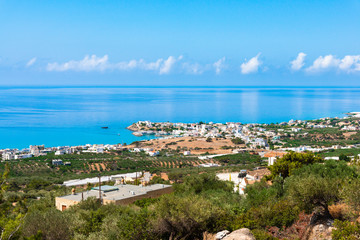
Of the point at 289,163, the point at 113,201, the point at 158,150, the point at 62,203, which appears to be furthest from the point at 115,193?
the point at 158,150

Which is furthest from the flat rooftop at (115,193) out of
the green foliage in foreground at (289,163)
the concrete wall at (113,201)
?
the green foliage in foreground at (289,163)

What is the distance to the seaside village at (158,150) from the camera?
50.1 ft

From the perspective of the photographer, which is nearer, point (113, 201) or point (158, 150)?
point (113, 201)

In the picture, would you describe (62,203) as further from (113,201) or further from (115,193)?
(113,201)

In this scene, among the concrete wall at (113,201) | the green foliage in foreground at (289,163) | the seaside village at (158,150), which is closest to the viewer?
the concrete wall at (113,201)

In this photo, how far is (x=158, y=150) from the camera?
48.0 meters

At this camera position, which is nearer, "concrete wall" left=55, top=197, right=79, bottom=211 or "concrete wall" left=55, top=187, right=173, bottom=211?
"concrete wall" left=55, top=187, right=173, bottom=211

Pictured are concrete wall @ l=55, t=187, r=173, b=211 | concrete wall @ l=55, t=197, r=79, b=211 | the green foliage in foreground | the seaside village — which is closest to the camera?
concrete wall @ l=55, t=187, r=173, b=211

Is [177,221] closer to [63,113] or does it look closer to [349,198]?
[349,198]

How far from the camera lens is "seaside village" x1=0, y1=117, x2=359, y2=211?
15266 mm

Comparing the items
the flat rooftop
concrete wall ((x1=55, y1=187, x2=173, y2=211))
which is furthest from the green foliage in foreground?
concrete wall ((x1=55, y1=187, x2=173, y2=211))

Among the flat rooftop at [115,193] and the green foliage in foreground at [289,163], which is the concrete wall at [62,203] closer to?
the flat rooftop at [115,193]

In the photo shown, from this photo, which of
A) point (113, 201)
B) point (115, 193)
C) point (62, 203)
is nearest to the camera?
point (113, 201)

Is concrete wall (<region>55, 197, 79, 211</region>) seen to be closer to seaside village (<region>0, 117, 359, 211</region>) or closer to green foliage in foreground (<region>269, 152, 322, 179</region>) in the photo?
seaside village (<region>0, 117, 359, 211</region>)
